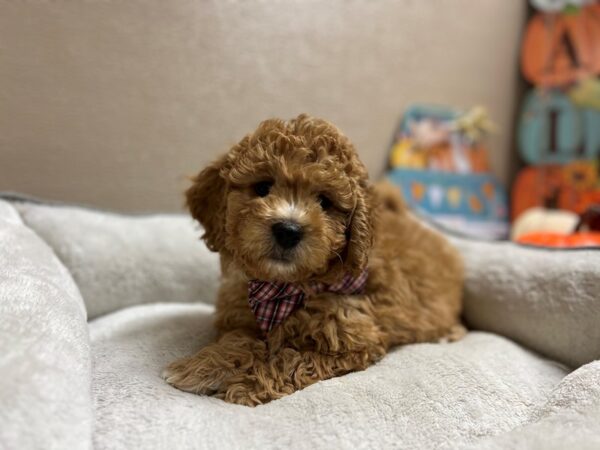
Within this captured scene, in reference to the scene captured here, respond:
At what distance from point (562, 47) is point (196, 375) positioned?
3488 millimetres

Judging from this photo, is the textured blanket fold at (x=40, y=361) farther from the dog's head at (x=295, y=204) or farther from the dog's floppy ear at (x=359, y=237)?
the dog's floppy ear at (x=359, y=237)

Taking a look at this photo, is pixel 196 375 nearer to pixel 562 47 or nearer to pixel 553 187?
pixel 553 187

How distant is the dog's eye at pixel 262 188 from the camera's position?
4.42 feet

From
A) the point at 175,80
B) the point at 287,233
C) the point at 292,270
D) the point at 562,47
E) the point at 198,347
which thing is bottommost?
the point at 198,347

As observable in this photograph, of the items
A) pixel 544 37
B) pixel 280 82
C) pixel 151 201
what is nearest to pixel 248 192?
pixel 151 201

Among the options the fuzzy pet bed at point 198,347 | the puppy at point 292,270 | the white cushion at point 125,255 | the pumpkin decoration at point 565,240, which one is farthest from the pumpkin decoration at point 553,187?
the white cushion at point 125,255

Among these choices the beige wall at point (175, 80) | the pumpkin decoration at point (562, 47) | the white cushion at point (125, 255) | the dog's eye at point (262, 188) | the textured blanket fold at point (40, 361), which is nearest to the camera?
the textured blanket fold at point (40, 361)

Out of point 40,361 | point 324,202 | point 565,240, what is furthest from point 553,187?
point 40,361

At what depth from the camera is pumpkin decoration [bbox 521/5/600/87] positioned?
3441mm

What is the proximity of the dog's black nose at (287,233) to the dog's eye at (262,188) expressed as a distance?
0.14 m

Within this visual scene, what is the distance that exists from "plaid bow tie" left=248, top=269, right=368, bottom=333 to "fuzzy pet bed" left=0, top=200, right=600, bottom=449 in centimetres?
23

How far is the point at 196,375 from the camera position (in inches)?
50.9

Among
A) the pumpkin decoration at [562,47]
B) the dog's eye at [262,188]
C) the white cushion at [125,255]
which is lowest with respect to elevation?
the white cushion at [125,255]

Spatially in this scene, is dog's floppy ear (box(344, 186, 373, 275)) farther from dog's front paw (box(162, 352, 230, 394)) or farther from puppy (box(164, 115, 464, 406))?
dog's front paw (box(162, 352, 230, 394))
